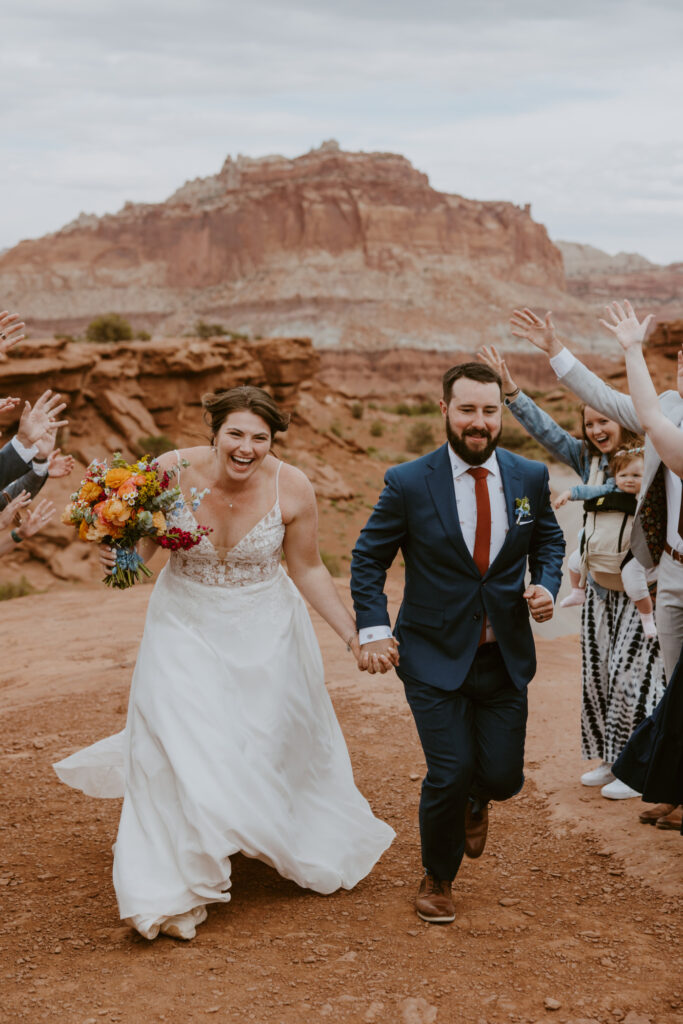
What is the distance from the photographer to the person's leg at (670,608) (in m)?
4.64

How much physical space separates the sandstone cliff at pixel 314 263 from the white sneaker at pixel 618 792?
93.6 meters

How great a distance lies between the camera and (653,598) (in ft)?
19.5

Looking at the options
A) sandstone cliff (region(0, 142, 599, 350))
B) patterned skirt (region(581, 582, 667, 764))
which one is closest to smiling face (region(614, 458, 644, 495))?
patterned skirt (region(581, 582, 667, 764))

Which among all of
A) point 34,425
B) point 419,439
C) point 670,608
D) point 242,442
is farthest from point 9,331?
point 419,439

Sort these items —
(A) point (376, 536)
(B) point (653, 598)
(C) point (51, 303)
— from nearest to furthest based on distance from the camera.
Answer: (A) point (376, 536) < (B) point (653, 598) < (C) point (51, 303)

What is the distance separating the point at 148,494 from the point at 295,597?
965 mm

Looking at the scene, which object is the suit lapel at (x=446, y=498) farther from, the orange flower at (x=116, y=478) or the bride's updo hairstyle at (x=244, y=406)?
the orange flower at (x=116, y=478)

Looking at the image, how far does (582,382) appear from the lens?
4957 mm

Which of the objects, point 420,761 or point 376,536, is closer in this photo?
point 376,536

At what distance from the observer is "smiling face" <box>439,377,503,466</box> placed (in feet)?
14.7

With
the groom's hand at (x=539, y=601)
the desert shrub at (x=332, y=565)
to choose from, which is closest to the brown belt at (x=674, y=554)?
the groom's hand at (x=539, y=601)

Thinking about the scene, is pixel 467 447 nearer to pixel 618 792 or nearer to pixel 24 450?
pixel 24 450

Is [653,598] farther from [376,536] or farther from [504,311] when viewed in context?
[504,311]

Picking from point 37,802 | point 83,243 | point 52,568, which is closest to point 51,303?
point 83,243
